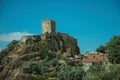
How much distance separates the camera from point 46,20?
52.9m

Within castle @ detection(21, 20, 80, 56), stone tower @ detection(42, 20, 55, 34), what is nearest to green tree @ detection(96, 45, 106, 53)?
castle @ detection(21, 20, 80, 56)

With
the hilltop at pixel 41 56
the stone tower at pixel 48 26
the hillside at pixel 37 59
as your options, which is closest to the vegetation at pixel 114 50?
the hillside at pixel 37 59

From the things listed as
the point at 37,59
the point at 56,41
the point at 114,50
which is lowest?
the point at 37,59

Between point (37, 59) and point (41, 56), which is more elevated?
point (41, 56)

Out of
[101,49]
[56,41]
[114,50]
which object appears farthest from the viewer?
[101,49]

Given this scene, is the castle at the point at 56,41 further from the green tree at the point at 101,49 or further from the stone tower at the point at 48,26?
the green tree at the point at 101,49

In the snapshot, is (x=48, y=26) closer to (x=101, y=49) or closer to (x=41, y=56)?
(x=101, y=49)

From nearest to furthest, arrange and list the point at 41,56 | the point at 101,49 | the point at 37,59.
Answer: the point at 37,59, the point at 41,56, the point at 101,49

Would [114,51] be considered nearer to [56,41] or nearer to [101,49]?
[56,41]

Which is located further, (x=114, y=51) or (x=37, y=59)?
(x=37, y=59)

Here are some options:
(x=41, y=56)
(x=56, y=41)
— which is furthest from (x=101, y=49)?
(x=41, y=56)

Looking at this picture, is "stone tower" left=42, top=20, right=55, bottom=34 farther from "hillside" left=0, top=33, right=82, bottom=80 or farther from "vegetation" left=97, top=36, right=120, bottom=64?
"vegetation" left=97, top=36, right=120, bottom=64

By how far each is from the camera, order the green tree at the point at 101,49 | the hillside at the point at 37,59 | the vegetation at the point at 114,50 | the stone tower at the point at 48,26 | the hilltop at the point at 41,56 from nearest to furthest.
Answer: the hillside at the point at 37,59 → the hilltop at the point at 41,56 → the vegetation at the point at 114,50 → the stone tower at the point at 48,26 → the green tree at the point at 101,49

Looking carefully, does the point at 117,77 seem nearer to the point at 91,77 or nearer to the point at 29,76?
the point at 91,77
